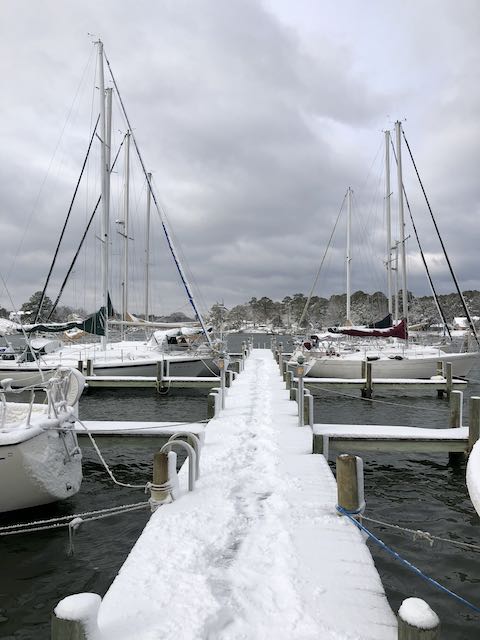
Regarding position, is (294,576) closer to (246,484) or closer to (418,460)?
(246,484)

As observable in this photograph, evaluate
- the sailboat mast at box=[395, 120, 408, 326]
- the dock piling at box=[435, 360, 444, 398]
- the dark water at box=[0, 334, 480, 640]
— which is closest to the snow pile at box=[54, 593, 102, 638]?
the dark water at box=[0, 334, 480, 640]

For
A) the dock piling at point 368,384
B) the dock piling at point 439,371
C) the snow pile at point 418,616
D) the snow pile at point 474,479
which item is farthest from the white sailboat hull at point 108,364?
the snow pile at point 418,616

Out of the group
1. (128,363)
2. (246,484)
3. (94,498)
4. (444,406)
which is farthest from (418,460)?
(128,363)

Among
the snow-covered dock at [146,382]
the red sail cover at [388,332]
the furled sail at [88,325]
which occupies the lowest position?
the snow-covered dock at [146,382]

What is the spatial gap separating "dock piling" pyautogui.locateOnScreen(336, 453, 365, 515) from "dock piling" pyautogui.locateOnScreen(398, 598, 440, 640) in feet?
7.34

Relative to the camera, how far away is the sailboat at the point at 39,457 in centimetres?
650

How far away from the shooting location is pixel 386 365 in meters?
23.9

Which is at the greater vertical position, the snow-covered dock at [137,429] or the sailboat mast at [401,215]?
the sailboat mast at [401,215]

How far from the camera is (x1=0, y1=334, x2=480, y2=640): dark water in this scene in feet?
16.9

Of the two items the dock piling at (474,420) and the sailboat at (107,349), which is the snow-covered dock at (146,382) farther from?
the dock piling at (474,420)

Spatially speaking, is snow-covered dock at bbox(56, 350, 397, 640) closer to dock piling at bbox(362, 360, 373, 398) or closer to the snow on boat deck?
the snow on boat deck

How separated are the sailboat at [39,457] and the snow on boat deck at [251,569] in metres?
2.51

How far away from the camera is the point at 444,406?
782 inches

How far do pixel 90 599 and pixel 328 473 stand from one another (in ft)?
15.1
